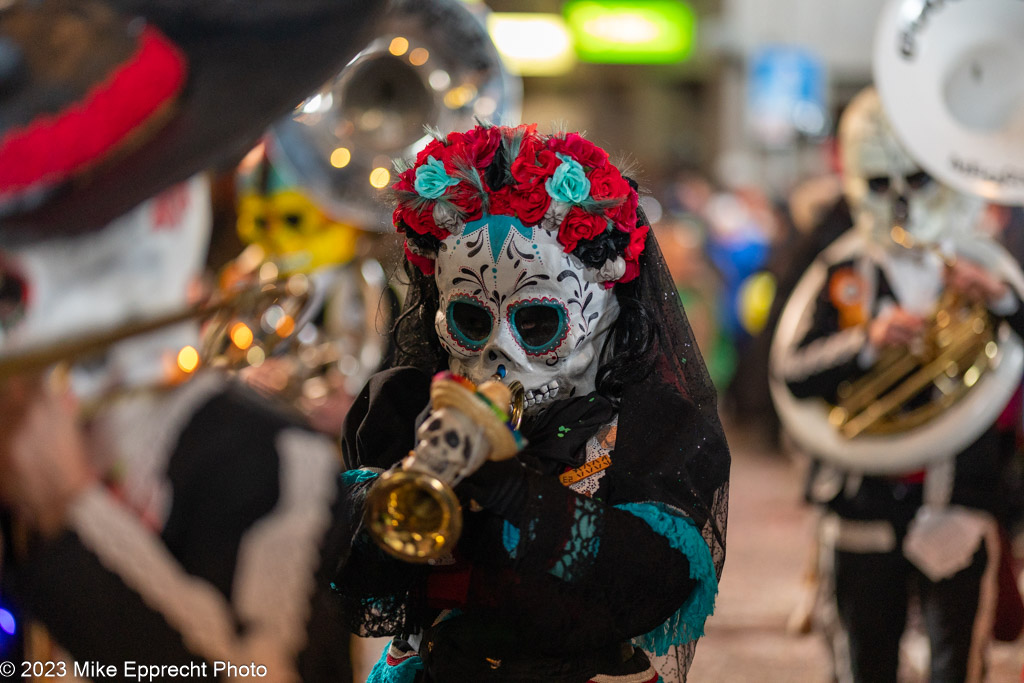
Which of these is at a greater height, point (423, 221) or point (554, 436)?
point (423, 221)

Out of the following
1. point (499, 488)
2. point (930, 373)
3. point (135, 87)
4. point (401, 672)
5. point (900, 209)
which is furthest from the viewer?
point (900, 209)

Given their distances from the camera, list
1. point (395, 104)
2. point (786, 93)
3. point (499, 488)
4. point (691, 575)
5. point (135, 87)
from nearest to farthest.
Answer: point (135, 87)
point (499, 488)
point (691, 575)
point (395, 104)
point (786, 93)

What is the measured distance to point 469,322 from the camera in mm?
1883

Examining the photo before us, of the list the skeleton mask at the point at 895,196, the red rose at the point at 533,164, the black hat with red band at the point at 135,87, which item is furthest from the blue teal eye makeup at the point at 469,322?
the skeleton mask at the point at 895,196

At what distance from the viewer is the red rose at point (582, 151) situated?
6.16ft

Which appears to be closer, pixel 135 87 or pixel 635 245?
pixel 135 87

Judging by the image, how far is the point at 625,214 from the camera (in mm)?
1883

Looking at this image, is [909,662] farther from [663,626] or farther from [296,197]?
[296,197]

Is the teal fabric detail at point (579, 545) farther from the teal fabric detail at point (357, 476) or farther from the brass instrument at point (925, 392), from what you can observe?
the brass instrument at point (925, 392)

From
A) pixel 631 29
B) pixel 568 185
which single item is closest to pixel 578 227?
pixel 568 185

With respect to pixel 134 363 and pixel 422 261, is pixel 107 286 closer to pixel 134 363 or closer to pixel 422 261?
pixel 134 363

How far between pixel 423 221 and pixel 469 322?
0.68 feet

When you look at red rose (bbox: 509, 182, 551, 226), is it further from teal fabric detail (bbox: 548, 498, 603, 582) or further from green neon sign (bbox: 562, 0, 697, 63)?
green neon sign (bbox: 562, 0, 697, 63)

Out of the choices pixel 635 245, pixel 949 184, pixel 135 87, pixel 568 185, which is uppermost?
pixel 135 87
